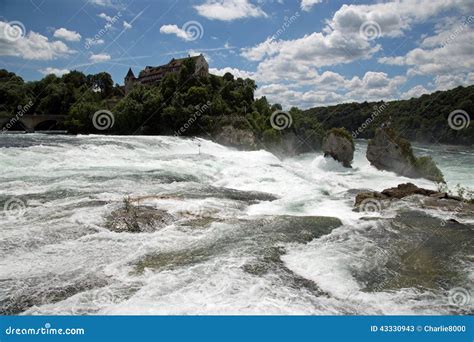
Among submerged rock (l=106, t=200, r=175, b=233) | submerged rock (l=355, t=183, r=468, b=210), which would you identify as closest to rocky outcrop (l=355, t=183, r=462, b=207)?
submerged rock (l=355, t=183, r=468, b=210)

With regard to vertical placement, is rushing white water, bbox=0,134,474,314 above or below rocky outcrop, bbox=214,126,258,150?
below

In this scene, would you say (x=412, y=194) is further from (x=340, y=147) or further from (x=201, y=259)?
(x=340, y=147)

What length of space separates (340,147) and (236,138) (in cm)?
1523

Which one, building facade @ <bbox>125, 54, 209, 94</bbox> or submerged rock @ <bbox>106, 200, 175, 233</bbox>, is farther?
building facade @ <bbox>125, 54, 209, 94</bbox>

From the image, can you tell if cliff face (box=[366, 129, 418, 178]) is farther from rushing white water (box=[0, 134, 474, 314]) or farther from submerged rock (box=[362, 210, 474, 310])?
submerged rock (box=[362, 210, 474, 310])

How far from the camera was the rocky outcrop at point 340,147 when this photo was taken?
138 feet

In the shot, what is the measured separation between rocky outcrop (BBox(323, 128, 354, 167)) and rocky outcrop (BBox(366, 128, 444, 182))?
2.95 m

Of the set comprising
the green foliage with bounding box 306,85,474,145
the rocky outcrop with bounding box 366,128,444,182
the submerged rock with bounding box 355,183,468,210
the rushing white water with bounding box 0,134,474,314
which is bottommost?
the rushing white water with bounding box 0,134,474,314

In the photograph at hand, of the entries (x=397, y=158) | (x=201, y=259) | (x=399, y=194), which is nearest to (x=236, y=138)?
(x=397, y=158)

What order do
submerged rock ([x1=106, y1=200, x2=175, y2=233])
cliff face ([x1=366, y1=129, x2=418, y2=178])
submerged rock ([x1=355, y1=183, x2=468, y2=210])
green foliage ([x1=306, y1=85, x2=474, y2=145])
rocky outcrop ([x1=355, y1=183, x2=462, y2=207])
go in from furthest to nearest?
1. green foliage ([x1=306, y1=85, x2=474, y2=145])
2. cliff face ([x1=366, y1=129, x2=418, y2=178])
3. rocky outcrop ([x1=355, y1=183, x2=462, y2=207])
4. submerged rock ([x1=355, y1=183, x2=468, y2=210])
5. submerged rock ([x1=106, y1=200, x2=175, y2=233])

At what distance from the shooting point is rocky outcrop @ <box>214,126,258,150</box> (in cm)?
5128

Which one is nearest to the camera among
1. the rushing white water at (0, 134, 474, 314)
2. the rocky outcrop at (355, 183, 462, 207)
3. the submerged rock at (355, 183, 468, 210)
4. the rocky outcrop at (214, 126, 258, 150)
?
the rushing white water at (0, 134, 474, 314)

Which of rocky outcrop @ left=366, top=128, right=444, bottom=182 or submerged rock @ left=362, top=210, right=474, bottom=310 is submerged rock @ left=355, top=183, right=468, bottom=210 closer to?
submerged rock @ left=362, top=210, right=474, bottom=310

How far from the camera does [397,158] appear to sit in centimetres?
3628
